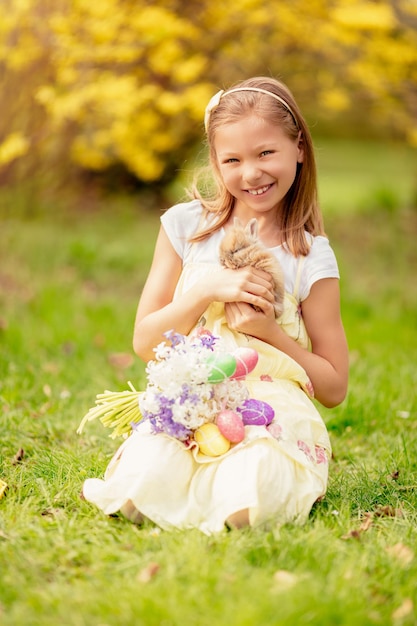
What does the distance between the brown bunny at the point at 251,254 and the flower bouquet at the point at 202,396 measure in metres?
0.20

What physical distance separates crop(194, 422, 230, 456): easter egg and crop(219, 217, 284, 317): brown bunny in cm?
38

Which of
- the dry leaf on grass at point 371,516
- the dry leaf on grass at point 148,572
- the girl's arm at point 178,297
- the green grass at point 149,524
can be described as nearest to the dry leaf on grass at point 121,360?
the green grass at point 149,524

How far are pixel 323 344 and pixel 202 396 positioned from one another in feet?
1.59

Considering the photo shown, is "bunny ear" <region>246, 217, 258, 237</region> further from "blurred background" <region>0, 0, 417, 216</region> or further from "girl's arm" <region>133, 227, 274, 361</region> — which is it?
"blurred background" <region>0, 0, 417, 216</region>

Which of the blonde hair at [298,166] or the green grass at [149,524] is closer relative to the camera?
the green grass at [149,524]

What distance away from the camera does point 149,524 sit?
6.91 ft

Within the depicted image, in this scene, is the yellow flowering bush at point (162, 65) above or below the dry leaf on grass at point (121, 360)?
above

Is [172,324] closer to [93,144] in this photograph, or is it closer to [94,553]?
[94,553]

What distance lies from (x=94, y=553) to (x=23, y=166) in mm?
4901

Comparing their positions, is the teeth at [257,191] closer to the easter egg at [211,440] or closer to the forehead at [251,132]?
the forehead at [251,132]

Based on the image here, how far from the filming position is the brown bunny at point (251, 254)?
222 cm

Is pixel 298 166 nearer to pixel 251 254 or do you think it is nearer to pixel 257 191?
pixel 257 191

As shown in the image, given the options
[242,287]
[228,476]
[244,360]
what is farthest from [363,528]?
[242,287]

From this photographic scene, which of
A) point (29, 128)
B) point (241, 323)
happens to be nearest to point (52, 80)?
point (29, 128)
